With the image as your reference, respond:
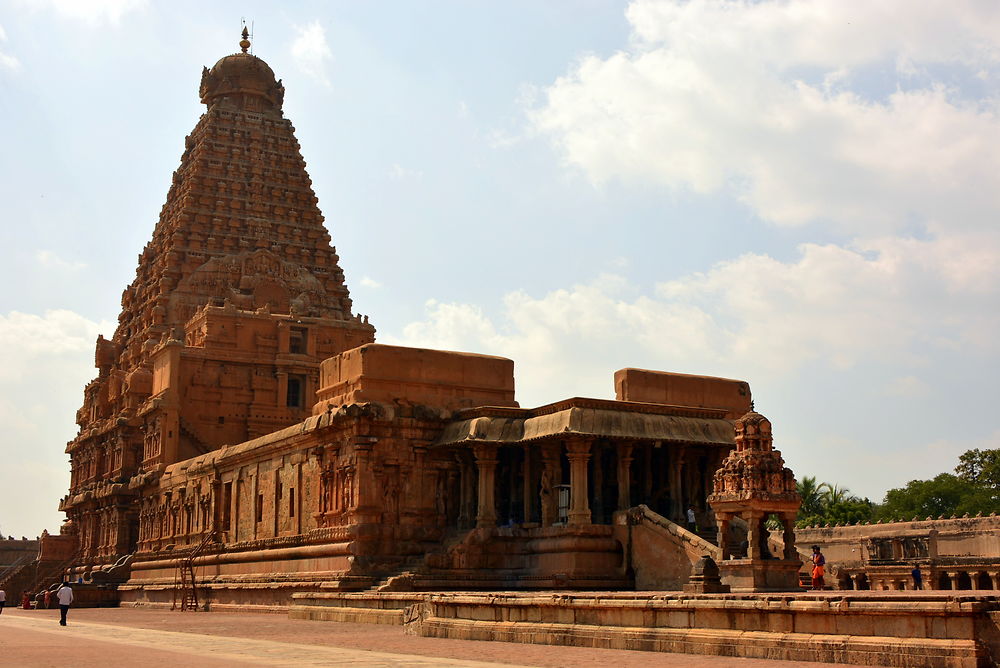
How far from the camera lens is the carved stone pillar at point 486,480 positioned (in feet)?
114

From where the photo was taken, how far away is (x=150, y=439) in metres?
58.8

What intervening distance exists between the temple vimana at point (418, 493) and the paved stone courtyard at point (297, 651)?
0.99m

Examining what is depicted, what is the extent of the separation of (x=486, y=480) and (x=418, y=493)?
2.41 meters

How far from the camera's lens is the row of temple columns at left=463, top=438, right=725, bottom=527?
107 ft

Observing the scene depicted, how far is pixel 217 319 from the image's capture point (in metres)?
58.9

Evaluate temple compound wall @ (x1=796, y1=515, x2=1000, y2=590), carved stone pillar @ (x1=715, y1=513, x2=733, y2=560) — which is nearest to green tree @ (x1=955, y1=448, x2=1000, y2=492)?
temple compound wall @ (x1=796, y1=515, x2=1000, y2=590)

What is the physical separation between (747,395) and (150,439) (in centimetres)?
3202

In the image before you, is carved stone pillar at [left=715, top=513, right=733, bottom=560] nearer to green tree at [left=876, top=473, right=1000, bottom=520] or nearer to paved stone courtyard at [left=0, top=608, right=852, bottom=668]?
paved stone courtyard at [left=0, top=608, right=852, bottom=668]

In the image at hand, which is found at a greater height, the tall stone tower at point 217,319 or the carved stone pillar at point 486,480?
the tall stone tower at point 217,319

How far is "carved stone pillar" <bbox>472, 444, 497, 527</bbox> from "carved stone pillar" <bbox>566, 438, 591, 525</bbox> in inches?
116

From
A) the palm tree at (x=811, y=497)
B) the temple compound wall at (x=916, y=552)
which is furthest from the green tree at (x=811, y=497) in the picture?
the temple compound wall at (x=916, y=552)

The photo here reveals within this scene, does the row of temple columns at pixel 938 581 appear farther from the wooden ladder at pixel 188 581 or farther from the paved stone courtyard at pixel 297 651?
the wooden ladder at pixel 188 581

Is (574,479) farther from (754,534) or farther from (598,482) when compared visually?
(754,534)

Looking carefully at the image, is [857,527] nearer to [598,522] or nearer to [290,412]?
[598,522]
